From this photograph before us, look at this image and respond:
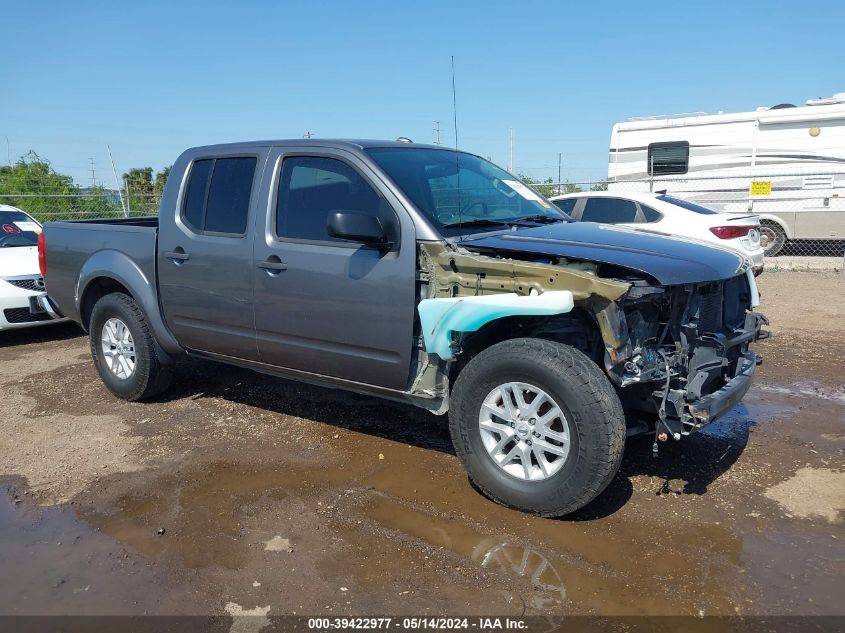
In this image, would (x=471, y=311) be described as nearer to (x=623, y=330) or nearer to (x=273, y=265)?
(x=623, y=330)

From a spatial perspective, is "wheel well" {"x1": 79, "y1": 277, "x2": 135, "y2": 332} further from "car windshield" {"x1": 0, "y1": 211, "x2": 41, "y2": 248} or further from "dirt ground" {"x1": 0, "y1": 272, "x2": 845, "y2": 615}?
"car windshield" {"x1": 0, "y1": 211, "x2": 41, "y2": 248}

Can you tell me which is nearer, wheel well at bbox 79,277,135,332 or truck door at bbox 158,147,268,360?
truck door at bbox 158,147,268,360

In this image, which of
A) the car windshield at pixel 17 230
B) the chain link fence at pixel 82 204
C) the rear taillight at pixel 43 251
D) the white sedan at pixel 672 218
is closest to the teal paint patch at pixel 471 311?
the rear taillight at pixel 43 251

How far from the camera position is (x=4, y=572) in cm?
334

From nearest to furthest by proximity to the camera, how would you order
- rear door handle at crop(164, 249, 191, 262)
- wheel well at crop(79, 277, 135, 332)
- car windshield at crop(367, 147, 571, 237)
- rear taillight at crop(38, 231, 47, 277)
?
car windshield at crop(367, 147, 571, 237), rear door handle at crop(164, 249, 191, 262), wheel well at crop(79, 277, 135, 332), rear taillight at crop(38, 231, 47, 277)

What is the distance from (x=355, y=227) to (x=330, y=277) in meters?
0.49

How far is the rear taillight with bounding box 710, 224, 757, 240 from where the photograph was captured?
9.45 m

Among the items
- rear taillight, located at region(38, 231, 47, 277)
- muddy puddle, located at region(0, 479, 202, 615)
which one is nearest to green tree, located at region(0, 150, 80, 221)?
rear taillight, located at region(38, 231, 47, 277)

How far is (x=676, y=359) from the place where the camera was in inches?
140

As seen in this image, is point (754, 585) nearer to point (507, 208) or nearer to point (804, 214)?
point (507, 208)

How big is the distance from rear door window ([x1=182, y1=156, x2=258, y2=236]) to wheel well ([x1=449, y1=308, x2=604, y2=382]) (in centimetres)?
177

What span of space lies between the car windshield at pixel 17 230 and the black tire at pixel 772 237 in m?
13.4

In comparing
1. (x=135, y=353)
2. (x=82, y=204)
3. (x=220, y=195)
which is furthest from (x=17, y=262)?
(x=82, y=204)

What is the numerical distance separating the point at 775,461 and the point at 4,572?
4326 mm
